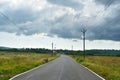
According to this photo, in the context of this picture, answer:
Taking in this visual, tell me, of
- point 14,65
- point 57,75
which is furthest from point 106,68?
point 14,65

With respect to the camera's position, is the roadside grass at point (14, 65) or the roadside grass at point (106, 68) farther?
the roadside grass at point (14, 65)

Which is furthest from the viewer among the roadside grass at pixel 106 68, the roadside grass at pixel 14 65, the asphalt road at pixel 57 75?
the roadside grass at pixel 14 65

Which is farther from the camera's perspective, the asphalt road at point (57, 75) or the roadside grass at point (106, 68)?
the roadside grass at point (106, 68)

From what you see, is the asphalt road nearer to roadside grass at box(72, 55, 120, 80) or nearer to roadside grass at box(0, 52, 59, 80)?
roadside grass at box(72, 55, 120, 80)

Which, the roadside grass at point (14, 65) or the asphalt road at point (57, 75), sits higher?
the roadside grass at point (14, 65)

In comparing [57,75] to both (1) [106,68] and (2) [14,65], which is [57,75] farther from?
(2) [14,65]

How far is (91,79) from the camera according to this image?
66.6 feet

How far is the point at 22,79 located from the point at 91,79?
471 cm

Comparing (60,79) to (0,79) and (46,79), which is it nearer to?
(46,79)

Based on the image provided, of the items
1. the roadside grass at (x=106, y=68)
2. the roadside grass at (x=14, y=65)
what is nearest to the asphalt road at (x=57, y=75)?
the roadside grass at (x=106, y=68)

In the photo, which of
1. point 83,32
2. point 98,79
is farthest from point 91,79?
point 83,32

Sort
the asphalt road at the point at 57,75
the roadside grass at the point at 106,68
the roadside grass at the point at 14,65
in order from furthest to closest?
the roadside grass at the point at 14,65 < the roadside grass at the point at 106,68 < the asphalt road at the point at 57,75

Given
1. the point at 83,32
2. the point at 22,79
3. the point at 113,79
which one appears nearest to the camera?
the point at 22,79

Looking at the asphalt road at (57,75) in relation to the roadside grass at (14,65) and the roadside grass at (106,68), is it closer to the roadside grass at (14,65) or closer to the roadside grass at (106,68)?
the roadside grass at (106,68)
